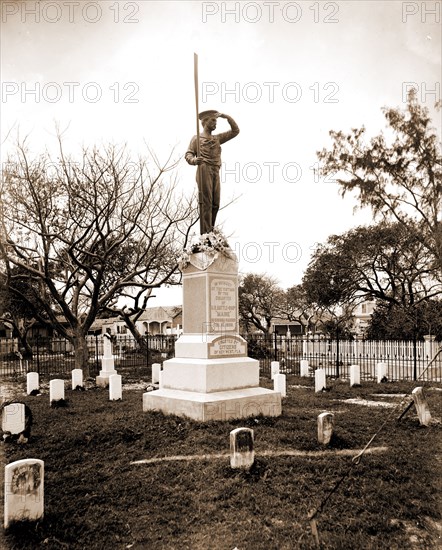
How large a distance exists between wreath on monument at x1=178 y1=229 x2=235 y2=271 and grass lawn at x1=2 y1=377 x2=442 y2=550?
3.03 m

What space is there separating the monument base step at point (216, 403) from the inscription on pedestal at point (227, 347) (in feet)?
2.18

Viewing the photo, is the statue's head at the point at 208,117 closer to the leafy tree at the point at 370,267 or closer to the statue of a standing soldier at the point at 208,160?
the statue of a standing soldier at the point at 208,160

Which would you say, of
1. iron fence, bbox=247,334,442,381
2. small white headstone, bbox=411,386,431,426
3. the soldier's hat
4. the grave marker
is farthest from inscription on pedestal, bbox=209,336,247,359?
iron fence, bbox=247,334,442,381

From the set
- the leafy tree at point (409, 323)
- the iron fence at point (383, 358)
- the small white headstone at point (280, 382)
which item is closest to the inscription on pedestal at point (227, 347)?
the small white headstone at point (280, 382)

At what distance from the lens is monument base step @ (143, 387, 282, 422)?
23.8 ft

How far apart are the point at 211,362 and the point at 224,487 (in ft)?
10.4

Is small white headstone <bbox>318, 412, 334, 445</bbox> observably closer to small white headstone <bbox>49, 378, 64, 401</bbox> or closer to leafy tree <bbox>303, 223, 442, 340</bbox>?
small white headstone <bbox>49, 378, 64, 401</bbox>

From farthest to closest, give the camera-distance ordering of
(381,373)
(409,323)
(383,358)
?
(409,323), (383,358), (381,373)

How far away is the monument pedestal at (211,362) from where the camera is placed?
758cm

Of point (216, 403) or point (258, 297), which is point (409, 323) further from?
point (258, 297)

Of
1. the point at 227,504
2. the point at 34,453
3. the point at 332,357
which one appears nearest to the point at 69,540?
the point at 227,504

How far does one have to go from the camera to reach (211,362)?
7.93m

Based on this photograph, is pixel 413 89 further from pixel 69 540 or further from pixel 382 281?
pixel 69 540

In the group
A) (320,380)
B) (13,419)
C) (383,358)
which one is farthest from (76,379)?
(383,358)
